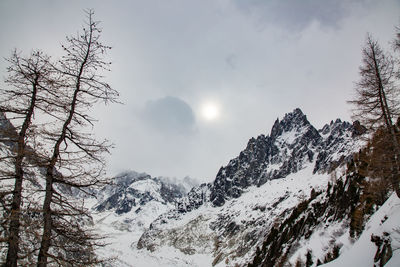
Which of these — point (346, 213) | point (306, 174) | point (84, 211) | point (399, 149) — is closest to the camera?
point (84, 211)

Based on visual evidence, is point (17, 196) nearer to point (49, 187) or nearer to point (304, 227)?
point (49, 187)

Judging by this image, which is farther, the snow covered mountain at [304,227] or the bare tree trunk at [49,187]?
the snow covered mountain at [304,227]

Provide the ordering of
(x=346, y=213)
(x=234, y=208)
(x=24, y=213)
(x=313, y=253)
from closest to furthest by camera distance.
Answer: (x=24, y=213)
(x=313, y=253)
(x=346, y=213)
(x=234, y=208)

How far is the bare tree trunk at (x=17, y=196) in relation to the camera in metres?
7.39

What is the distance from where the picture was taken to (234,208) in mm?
193750

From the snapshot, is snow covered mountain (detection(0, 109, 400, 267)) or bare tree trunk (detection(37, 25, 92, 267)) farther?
snow covered mountain (detection(0, 109, 400, 267))

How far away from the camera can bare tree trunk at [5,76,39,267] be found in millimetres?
7387

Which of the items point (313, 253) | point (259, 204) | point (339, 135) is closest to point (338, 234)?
point (313, 253)

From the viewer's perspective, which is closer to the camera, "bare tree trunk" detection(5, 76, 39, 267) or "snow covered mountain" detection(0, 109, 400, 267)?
"bare tree trunk" detection(5, 76, 39, 267)

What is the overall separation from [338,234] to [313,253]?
133 inches

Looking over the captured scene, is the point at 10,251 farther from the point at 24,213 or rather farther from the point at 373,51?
the point at 373,51

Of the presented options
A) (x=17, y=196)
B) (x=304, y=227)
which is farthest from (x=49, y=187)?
(x=304, y=227)

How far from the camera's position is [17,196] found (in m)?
8.10

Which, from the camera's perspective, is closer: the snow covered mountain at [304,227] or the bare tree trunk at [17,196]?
the bare tree trunk at [17,196]
